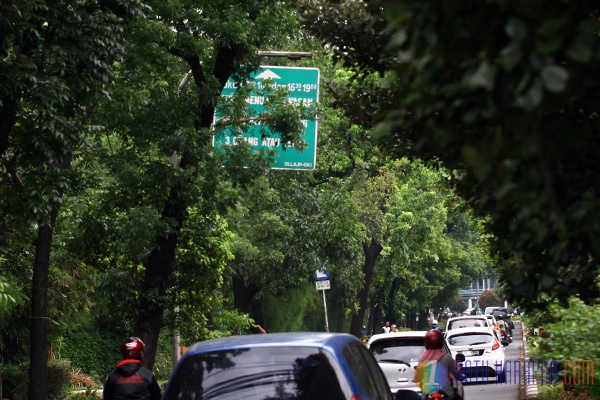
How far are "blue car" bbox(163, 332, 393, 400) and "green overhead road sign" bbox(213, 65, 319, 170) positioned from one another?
11416mm

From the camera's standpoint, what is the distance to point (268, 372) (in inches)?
256

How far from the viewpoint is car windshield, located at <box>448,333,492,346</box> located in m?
24.6

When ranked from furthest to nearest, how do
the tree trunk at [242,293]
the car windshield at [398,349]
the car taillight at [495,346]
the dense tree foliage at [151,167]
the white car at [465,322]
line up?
1. the white car at [465,322]
2. the tree trunk at [242,293]
3. the car taillight at [495,346]
4. the car windshield at [398,349]
5. the dense tree foliage at [151,167]

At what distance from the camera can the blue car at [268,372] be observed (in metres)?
6.40

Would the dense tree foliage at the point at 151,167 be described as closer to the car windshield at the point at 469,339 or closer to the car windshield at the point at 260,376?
the car windshield at the point at 260,376

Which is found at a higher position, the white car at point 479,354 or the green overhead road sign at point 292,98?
the green overhead road sign at point 292,98

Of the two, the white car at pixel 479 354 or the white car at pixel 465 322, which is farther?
the white car at pixel 465 322

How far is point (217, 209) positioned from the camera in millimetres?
16438

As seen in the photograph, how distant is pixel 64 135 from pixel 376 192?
26.8m

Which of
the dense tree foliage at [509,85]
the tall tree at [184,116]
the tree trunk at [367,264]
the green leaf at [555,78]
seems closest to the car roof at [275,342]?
the dense tree foliage at [509,85]

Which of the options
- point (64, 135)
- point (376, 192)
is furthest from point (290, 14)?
point (376, 192)

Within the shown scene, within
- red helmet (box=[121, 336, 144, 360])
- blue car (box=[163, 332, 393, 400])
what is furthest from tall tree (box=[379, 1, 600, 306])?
red helmet (box=[121, 336, 144, 360])

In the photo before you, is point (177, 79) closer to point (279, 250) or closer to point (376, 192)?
point (279, 250)

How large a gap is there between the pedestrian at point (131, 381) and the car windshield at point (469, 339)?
56.1 feet
